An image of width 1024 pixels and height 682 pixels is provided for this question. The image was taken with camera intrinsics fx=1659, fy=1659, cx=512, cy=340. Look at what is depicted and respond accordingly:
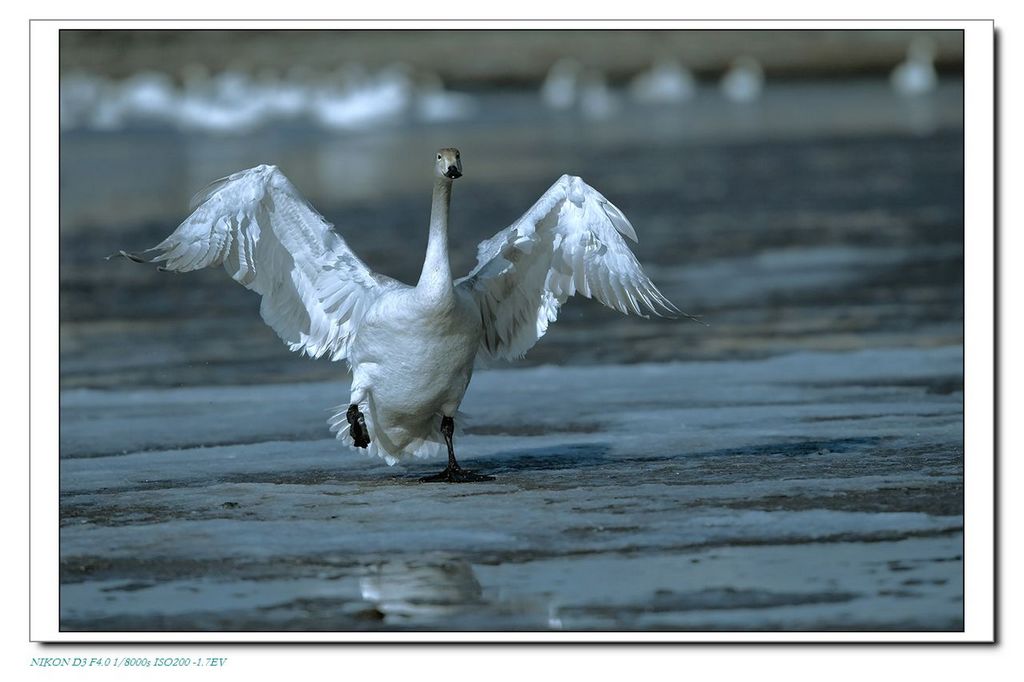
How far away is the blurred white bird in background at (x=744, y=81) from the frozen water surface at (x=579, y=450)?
18339 millimetres

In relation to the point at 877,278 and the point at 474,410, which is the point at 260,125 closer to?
the point at 877,278

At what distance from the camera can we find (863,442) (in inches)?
396

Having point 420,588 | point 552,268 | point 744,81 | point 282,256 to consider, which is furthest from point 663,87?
point 420,588

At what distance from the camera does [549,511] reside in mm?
8508

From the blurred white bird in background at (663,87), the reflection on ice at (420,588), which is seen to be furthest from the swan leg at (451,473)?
the blurred white bird in background at (663,87)

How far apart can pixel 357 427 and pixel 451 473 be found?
0.60 meters

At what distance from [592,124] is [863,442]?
29.5 metres

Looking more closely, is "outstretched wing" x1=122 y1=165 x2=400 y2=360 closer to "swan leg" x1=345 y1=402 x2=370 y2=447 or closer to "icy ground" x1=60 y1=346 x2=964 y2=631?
"swan leg" x1=345 y1=402 x2=370 y2=447

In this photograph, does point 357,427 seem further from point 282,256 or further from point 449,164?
point 449,164

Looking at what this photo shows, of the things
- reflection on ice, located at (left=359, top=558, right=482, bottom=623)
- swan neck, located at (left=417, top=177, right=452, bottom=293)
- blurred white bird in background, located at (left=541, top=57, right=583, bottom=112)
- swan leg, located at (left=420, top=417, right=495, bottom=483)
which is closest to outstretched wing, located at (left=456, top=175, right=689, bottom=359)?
swan neck, located at (left=417, top=177, right=452, bottom=293)

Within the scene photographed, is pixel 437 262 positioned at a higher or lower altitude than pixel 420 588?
higher

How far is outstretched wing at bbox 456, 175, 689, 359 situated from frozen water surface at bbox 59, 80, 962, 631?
0.87 m

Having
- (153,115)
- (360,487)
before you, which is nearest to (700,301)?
(360,487)
